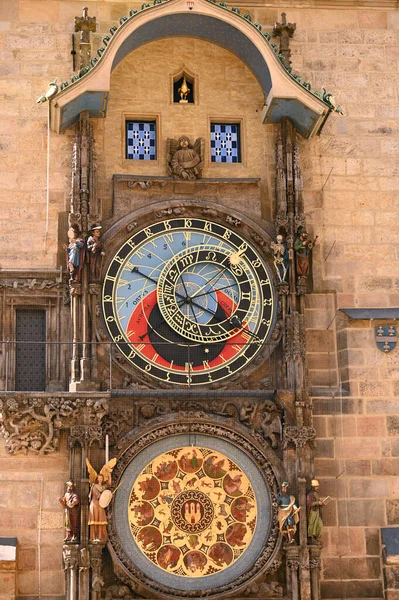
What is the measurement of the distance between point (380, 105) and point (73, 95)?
329 cm

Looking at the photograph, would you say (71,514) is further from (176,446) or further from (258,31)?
(258,31)

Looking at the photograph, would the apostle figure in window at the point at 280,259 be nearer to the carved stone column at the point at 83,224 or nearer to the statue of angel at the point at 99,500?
the carved stone column at the point at 83,224

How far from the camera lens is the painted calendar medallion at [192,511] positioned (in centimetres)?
1483

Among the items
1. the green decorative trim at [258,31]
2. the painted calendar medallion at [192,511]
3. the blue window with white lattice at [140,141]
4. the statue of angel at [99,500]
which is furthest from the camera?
the blue window with white lattice at [140,141]

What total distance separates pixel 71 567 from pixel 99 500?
2.18ft

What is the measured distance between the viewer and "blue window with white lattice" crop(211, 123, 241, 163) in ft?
53.2

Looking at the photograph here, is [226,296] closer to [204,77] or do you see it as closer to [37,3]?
[204,77]

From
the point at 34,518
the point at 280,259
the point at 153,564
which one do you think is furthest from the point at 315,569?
the point at 280,259

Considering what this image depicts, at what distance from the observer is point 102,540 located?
47.8 feet

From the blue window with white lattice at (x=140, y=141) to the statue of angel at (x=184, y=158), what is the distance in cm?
21

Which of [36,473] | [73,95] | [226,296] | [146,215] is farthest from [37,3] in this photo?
[36,473]

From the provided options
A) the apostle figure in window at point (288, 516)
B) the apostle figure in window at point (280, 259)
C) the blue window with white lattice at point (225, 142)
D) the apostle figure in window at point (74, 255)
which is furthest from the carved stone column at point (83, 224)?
the apostle figure in window at point (288, 516)

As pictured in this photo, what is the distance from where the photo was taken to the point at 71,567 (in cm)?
1450

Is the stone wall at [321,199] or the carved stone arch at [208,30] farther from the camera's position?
the carved stone arch at [208,30]
